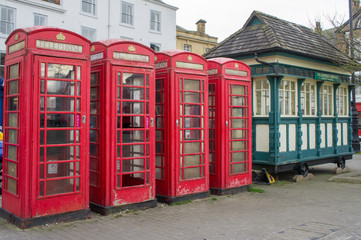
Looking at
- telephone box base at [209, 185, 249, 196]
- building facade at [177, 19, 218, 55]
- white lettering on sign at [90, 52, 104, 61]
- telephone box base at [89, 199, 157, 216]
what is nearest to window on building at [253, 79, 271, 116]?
telephone box base at [209, 185, 249, 196]

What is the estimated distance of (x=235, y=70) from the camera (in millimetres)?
8891

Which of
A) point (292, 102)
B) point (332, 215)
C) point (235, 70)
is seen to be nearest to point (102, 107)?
point (235, 70)

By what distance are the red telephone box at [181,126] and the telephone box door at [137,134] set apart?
1.85ft

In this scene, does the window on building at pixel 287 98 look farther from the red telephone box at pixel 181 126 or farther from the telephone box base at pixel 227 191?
the red telephone box at pixel 181 126

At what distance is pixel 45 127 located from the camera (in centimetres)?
579

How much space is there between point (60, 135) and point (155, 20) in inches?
970

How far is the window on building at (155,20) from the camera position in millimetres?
28953

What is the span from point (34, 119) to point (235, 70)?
4.98 metres

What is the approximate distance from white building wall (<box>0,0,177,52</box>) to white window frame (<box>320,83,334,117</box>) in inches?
662

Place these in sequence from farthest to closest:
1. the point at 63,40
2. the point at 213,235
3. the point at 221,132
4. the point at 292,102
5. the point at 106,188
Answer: the point at 292,102 → the point at 221,132 → the point at 106,188 → the point at 63,40 → the point at 213,235

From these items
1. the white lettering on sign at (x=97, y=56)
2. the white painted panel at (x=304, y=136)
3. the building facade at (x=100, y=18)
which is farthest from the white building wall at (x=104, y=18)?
the white painted panel at (x=304, y=136)

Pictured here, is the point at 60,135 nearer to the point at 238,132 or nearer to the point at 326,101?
the point at 238,132

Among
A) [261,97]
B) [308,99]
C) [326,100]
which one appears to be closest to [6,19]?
[261,97]

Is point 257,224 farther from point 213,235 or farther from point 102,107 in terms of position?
point 102,107
